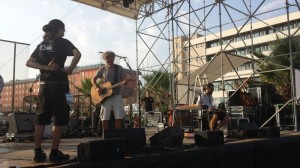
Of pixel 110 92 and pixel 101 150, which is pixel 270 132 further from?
pixel 101 150

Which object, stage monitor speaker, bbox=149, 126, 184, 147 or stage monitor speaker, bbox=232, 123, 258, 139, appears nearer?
stage monitor speaker, bbox=149, 126, 184, 147

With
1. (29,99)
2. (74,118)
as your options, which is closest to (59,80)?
(29,99)

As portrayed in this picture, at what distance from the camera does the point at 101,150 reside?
9.16 ft

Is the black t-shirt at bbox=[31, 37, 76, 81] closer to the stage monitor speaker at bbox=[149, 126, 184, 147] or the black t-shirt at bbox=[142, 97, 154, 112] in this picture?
the stage monitor speaker at bbox=[149, 126, 184, 147]

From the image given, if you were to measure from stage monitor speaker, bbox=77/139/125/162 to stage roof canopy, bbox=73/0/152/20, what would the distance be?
6946 mm

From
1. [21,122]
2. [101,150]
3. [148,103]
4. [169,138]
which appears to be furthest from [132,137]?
[148,103]

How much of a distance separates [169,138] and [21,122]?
14.1 ft

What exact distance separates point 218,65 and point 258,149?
6.59 metres

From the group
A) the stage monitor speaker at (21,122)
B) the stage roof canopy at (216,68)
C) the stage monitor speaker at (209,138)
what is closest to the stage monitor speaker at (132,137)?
the stage monitor speaker at (209,138)

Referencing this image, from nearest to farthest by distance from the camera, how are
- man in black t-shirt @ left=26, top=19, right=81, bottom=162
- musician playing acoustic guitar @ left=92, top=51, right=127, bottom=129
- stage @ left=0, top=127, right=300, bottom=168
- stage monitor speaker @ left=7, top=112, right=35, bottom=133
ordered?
stage @ left=0, top=127, right=300, bottom=168, man in black t-shirt @ left=26, top=19, right=81, bottom=162, musician playing acoustic guitar @ left=92, top=51, right=127, bottom=129, stage monitor speaker @ left=7, top=112, right=35, bottom=133

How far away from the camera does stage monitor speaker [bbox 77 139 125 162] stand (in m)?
2.76

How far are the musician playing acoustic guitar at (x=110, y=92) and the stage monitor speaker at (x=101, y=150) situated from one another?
177 cm

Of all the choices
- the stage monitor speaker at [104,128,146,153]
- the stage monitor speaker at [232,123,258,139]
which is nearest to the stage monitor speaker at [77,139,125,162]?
the stage monitor speaker at [104,128,146,153]

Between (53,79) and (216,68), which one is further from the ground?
(216,68)
